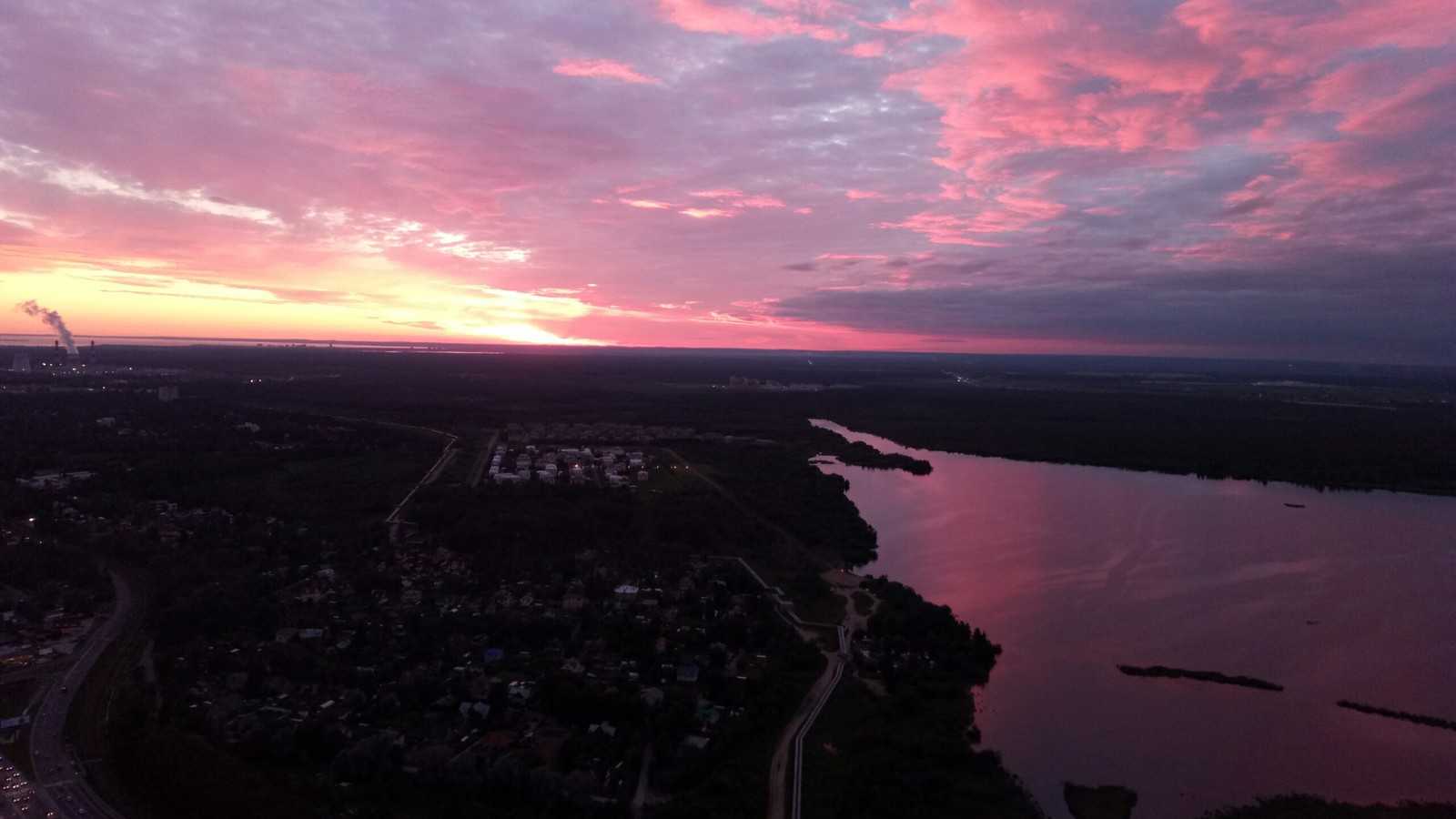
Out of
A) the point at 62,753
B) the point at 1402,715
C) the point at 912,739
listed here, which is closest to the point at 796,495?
the point at 912,739

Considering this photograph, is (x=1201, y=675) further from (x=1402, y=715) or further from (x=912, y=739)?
(x=912, y=739)

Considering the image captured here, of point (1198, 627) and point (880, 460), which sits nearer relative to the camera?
point (1198, 627)

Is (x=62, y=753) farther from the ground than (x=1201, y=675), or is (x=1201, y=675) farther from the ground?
(x=62, y=753)

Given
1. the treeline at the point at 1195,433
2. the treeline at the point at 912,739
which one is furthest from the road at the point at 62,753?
the treeline at the point at 1195,433

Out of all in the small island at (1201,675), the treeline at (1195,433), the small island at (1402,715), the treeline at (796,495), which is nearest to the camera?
the small island at (1402,715)

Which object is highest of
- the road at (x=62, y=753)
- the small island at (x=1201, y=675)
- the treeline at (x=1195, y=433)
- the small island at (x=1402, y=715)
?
the treeline at (x=1195, y=433)

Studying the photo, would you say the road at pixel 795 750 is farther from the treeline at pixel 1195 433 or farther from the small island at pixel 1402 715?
the treeline at pixel 1195 433

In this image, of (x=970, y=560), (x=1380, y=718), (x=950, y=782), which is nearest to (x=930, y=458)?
(x=970, y=560)

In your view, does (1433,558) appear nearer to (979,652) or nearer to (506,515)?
(979,652)
